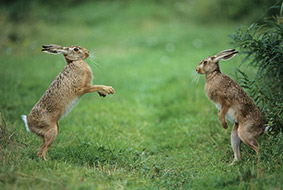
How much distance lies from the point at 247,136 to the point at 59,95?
2734mm

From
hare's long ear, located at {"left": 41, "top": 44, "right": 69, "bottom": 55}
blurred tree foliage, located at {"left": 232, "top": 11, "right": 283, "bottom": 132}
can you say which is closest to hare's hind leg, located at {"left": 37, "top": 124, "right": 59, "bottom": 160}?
hare's long ear, located at {"left": 41, "top": 44, "right": 69, "bottom": 55}

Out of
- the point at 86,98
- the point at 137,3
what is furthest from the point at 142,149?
the point at 137,3

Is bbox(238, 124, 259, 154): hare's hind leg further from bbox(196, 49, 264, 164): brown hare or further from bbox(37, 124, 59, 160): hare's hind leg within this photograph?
bbox(37, 124, 59, 160): hare's hind leg

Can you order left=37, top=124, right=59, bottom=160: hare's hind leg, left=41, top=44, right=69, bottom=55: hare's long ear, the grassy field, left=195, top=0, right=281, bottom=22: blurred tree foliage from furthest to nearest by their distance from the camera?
left=195, top=0, right=281, bottom=22: blurred tree foliage → left=41, top=44, right=69, bottom=55: hare's long ear → left=37, top=124, right=59, bottom=160: hare's hind leg → the grassy field

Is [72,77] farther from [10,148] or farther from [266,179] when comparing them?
[266,179]

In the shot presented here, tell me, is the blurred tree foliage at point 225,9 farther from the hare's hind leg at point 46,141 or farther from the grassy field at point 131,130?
the hare's hind leg at point 46,141

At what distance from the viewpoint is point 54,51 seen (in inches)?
191

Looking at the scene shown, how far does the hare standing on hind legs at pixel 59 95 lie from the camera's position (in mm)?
4582

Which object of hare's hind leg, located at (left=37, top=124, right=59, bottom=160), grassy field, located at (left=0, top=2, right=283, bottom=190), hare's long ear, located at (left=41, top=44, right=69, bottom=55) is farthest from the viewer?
hare's long ear, located at (left=41, top=44, right=69, bottom=55)

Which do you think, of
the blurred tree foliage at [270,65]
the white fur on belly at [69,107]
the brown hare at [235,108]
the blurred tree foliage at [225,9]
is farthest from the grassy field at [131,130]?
the blurred tree foliage at [225,9]

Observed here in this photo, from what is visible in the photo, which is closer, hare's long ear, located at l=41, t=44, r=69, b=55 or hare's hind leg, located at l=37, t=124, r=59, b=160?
hare's hind leg, located at l=37, t=124, r=59, b=160

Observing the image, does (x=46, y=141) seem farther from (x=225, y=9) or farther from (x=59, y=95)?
(x=225, y=9)

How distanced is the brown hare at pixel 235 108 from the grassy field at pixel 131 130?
0.86 feet

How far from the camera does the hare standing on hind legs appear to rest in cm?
458
